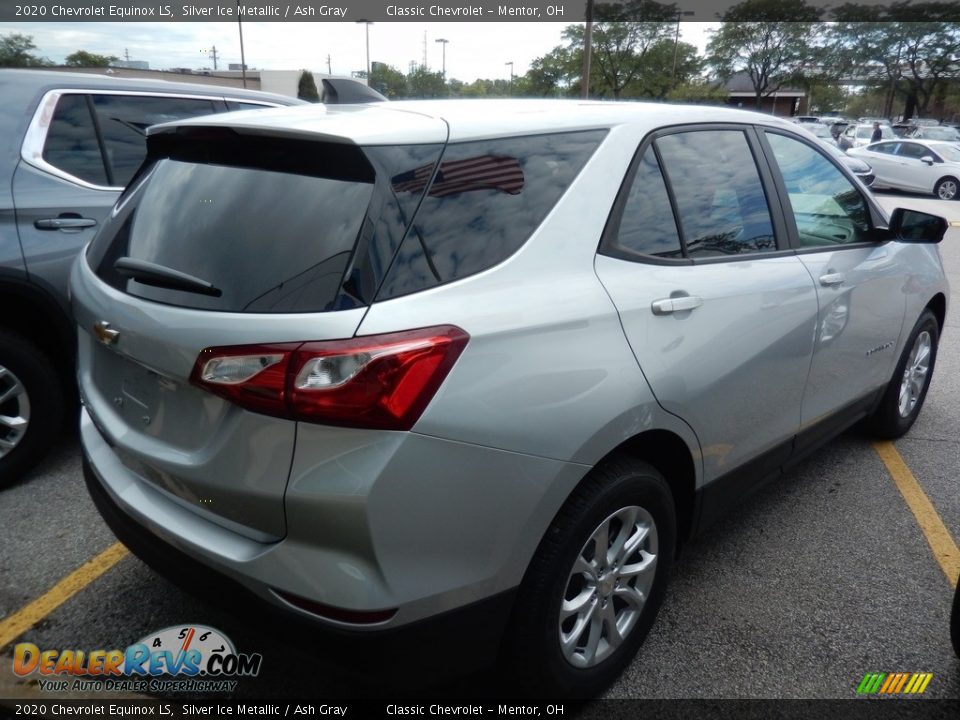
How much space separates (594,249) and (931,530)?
2.32 meters

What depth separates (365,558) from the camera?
5.45 ft

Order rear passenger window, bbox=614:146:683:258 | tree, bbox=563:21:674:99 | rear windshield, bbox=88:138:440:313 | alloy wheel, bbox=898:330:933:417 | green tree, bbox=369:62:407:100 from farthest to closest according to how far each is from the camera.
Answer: green tree, bbox=369:62:407:100
tree, bbox=563:21:674:99
alloy wheel, bbox=898:330:933:417
rear passenger window, bbox=614:146:683:258
rear windshield, bbox=88:138:440:313

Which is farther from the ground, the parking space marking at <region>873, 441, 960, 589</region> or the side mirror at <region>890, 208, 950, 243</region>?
the side mirror at <region>890, 208, 950, 243</region>

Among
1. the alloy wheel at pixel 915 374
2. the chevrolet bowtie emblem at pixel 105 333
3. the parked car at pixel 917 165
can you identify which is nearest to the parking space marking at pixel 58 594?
the chevrolet bowtie emblem at pixel 105 333

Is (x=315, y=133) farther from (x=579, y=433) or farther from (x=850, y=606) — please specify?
(x=850, y=606)

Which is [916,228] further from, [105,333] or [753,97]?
[753,97]

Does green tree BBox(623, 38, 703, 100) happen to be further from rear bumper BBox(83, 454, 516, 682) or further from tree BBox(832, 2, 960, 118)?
rear bumper BBox(83, 454, 516, 682)

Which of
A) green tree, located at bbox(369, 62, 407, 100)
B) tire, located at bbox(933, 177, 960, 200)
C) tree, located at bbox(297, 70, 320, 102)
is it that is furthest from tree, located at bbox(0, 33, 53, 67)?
tire, located at bbox(933, 177, 960, 200)

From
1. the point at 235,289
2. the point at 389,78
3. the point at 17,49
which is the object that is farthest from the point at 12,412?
the point at 389,78

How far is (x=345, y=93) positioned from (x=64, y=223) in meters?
1.52

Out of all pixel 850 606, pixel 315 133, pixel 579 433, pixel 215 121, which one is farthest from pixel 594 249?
pixel 850 606

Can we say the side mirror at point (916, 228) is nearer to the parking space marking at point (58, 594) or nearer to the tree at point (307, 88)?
the parking space marking at point (58, 594)

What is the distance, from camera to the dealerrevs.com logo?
2352 mm

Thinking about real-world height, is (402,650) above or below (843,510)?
above
